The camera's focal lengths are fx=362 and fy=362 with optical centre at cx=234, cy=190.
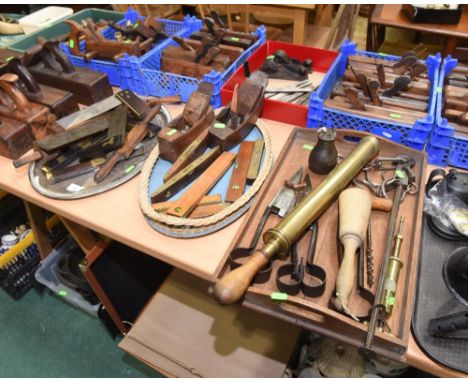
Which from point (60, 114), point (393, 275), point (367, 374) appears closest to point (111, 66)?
point (60, 114)

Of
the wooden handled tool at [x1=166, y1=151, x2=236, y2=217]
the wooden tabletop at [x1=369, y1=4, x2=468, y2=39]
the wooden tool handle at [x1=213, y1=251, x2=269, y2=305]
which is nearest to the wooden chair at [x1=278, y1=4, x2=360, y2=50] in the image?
the wooden tabletop at [x1=369, y1=4, x2=468, y2=39]

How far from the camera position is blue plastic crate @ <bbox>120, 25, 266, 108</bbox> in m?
1.34

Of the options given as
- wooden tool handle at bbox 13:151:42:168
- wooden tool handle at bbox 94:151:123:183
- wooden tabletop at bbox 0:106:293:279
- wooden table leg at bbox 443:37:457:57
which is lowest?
wooden table leg at bbox 443:37:457:57

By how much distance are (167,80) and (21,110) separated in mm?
529

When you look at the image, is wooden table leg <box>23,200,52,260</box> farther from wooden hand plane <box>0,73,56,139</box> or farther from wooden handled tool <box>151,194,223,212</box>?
wooden handled tool <box>151,194,223,212</box>

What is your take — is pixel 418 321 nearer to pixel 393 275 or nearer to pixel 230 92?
pixel 393 275

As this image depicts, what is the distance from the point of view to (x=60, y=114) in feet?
4.40

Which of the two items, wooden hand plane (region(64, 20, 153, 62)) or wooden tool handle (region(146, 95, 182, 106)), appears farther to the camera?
wooden hand plane (region(64, 20, 153, 62))

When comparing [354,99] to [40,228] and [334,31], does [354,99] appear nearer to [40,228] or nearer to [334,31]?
[334,31]

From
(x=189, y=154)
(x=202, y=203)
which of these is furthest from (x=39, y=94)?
(x=202, y=203)

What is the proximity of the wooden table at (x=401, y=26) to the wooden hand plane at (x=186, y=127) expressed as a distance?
158 cm

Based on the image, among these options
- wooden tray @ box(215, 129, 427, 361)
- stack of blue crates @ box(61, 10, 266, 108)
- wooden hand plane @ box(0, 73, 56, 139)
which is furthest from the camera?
stack of blue crates @ box(61, 10, 266, 108)

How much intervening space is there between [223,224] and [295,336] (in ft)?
1.65

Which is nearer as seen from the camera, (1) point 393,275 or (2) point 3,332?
(1) point 393,275
